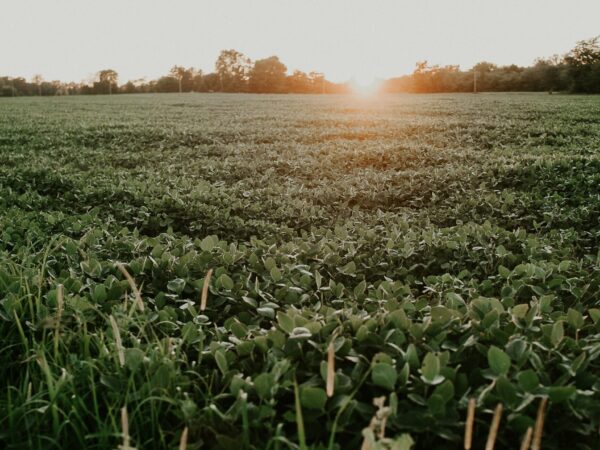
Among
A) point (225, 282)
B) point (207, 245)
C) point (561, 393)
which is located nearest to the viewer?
point (561, 393)

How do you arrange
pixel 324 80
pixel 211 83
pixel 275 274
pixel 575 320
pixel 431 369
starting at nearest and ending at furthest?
pixel 431 369 < pixel 575 320 < pixel 275 274 < pixel 324 80 < pixel 211 83

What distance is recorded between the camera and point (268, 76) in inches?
3920

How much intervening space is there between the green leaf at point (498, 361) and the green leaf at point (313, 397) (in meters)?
0.69

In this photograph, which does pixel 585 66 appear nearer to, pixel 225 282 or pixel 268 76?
pixel 225 282

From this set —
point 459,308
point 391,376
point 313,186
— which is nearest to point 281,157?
point 313,186

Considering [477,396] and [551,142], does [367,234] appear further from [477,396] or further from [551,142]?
[551,142]

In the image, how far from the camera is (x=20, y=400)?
7.73 feet

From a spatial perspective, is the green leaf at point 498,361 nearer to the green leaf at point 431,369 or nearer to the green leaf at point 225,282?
the green leaf at point 431,369

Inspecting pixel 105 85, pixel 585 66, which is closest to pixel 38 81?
pixel 105 85

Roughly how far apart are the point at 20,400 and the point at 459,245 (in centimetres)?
355

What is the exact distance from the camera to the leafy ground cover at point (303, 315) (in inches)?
77.1

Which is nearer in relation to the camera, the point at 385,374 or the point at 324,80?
the point at 385,374

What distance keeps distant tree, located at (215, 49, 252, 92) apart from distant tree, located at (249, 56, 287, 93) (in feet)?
9.97

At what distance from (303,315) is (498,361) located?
1038mm
